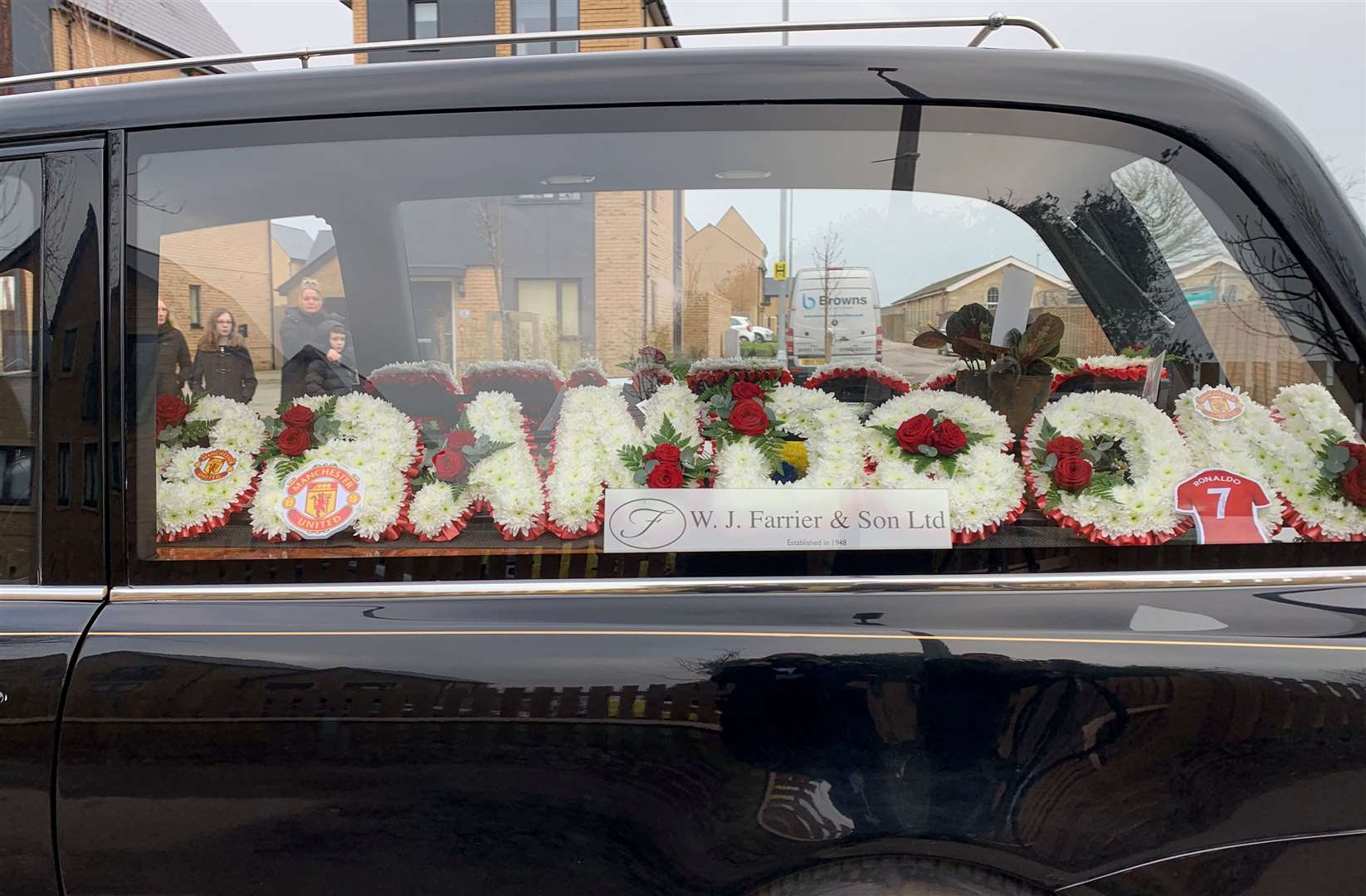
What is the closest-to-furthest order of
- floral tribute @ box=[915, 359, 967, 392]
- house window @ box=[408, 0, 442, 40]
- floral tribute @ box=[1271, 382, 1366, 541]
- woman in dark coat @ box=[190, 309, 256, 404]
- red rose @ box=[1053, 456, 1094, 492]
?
floral tribute @ box=[1271, 382, 1366, 541], red rose @ box=[1053, 456, 1094, 492], woman in dark coat @ box=[190, 309, 256, 404], floral tribute @ box=[915, 359, 967, 392], house window @ box=[408, 0, 442, 40]

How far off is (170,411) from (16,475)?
310 millimetres

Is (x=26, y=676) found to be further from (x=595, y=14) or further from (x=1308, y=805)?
(x=595, y=14)

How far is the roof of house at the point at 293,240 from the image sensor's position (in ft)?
6.29

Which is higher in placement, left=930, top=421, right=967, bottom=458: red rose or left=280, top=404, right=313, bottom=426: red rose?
left=280, top=404, right=313, bottom=426: red rose

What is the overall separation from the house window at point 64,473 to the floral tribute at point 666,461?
1.00 meters

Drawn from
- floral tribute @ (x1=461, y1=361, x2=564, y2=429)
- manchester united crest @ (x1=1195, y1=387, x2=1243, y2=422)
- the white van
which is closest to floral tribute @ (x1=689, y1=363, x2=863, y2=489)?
the white van

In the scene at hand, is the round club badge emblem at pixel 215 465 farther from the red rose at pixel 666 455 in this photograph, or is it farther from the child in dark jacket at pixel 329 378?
the red rose at pixel 666 455

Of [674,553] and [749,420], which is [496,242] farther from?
[674,553]

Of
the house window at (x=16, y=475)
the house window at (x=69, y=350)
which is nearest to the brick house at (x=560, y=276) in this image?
the house window at (x=69, y=350)

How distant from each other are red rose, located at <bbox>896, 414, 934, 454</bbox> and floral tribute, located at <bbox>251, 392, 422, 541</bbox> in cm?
98

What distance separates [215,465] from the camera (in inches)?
67.9

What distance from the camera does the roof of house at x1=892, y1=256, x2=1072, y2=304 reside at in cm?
191

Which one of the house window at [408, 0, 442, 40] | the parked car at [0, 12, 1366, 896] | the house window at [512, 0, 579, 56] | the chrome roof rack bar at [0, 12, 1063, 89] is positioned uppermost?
the house window at [512, 0, 579, 56]

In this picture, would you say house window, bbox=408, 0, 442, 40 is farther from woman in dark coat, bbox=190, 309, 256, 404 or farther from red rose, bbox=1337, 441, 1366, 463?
red rose, bbox=1337, 441, 1366, 463
